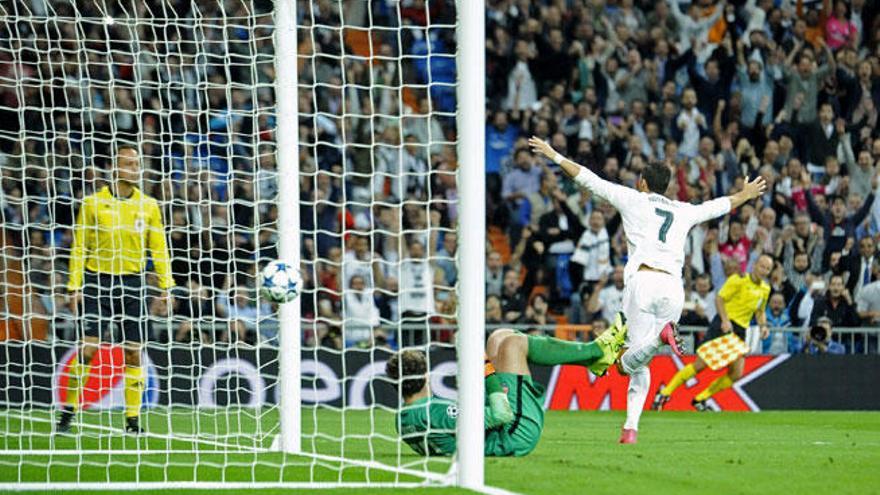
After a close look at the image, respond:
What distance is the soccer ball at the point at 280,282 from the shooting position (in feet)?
30.3

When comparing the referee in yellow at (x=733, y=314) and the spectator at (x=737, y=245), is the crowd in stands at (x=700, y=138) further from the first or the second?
the referee in yellow at (x=733, y=314)

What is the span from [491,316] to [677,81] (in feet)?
17.4

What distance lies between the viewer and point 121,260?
11664 mm

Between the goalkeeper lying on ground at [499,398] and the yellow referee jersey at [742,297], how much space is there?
8.37 metres

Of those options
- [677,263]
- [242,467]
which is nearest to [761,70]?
[677,263]

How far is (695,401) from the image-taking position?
18.1 metres

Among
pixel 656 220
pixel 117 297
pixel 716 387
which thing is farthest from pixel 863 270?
pixel 117 297

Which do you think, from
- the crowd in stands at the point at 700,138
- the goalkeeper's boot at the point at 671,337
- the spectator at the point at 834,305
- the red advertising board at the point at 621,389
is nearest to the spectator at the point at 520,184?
the crowd in stands at the point at 700,138

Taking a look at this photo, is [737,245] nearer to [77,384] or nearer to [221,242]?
[221,242]

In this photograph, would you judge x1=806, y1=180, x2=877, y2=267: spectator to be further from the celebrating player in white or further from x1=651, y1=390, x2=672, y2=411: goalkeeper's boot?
the celebrating player in white

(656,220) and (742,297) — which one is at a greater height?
(656,220)

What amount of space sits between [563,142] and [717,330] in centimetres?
363

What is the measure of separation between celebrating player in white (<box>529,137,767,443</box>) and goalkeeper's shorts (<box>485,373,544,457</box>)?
5.78 ft

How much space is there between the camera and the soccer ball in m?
9.24
